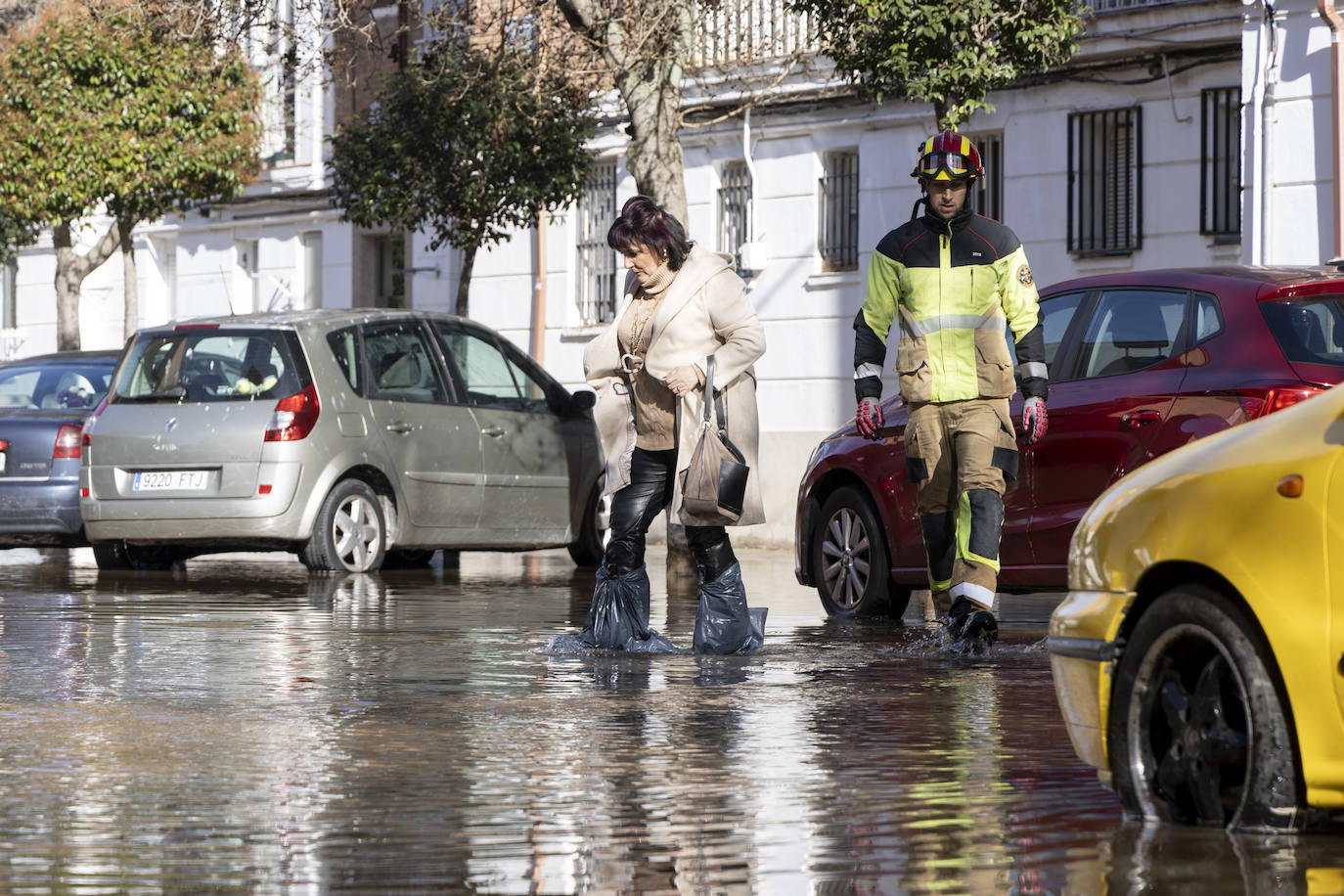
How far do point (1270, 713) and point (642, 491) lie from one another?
4918mm

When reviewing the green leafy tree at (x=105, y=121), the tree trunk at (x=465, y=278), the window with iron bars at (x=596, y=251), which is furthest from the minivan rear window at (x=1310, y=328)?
the green leafy tree at (x=105, y=121)

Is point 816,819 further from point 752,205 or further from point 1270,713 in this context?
point 752,205

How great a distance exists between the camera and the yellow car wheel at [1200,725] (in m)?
5.04

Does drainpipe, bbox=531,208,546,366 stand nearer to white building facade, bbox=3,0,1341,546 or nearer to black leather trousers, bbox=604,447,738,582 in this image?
white building facade, bbox=3,0,1341,546

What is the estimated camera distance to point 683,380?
9398mm

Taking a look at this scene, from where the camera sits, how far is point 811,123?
2500 centimetres

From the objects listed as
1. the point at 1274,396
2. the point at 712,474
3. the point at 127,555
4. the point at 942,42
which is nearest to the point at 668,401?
the point at 712,474

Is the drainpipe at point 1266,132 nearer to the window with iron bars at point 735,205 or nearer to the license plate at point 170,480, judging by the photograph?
the window with iron bars at point 735,205

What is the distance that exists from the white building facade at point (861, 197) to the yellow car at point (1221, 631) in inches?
527

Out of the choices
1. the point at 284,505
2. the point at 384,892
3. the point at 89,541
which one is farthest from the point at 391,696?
the point at 89,541

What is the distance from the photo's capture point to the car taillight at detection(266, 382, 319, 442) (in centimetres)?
1449

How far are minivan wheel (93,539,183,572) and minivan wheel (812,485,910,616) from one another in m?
5.79

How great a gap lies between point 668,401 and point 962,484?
1.18 metres

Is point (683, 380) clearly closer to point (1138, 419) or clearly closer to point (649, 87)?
point (1138, 419)
